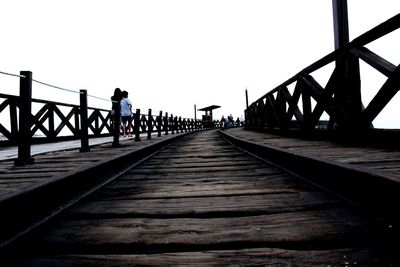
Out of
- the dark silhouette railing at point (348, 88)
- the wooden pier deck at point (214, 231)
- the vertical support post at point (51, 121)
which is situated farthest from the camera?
the vertical support post at point (51, 121)

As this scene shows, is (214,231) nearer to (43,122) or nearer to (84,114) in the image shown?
(84,114)

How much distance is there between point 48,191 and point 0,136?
22.1 ft

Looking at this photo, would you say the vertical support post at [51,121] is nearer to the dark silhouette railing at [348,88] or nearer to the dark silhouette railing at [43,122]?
the dark silhouette railing at [43,122]

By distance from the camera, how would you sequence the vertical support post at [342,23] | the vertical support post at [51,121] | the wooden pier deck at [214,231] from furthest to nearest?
the vertical support post at [51,121] < the vertical support post at [342,23] < the wooden pier deck at [214,231]

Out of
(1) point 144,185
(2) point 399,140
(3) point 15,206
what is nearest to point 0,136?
(1) point 144,185

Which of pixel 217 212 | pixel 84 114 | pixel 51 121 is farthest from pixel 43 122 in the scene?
pixel 217 212

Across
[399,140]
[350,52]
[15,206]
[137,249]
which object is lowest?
[137,249]

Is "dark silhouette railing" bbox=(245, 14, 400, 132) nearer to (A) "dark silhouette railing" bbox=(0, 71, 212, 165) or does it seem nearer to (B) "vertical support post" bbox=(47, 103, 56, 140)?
(A) "dark silhouette railing" bbox=(0, 71, 212, 165)

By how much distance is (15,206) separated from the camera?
184 centimetres

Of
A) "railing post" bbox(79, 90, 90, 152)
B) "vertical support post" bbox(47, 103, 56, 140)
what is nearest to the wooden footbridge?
Answer: "railing post" bbox(79, 90, 90, 152)

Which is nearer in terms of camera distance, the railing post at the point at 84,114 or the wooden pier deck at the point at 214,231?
the wooden pier deck at the point at 214,231

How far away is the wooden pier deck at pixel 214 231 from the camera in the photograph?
1.38 m

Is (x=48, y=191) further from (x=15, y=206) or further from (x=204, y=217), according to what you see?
(x=204, y=217)

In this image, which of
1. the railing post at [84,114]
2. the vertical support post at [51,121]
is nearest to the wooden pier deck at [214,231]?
the railing post at [84,114]
